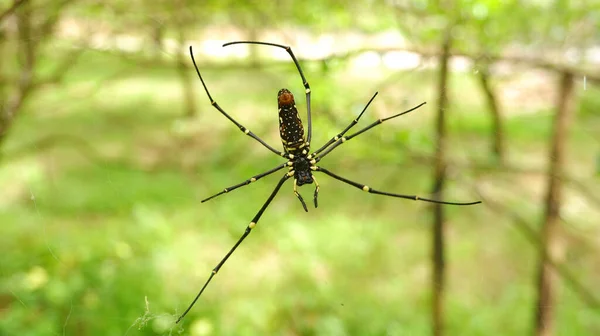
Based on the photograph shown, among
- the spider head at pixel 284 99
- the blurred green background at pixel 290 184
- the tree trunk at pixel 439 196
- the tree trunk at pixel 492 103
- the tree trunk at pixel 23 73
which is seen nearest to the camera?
the spider head at pixel 284 99

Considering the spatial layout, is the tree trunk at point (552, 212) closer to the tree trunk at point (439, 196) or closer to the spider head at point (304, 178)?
the tree trunk at point (439, 196)

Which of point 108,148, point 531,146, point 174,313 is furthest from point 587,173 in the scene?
point 108,148

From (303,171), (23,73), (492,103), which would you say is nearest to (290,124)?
(303,171)

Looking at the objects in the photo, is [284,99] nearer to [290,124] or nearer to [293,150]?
[290,124]

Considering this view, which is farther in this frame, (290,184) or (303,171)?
(290,184)

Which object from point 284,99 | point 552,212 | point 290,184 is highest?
point 284,99

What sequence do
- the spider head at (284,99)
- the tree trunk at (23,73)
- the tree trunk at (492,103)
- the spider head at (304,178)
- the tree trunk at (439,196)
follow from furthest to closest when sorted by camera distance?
the tree trunk at (23,73), the tree trunk at (492,103), the tree trunk at (439,196), the spider head at (304,178), the spider head at (284,99)

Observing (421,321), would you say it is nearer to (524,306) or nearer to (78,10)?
(524,306)

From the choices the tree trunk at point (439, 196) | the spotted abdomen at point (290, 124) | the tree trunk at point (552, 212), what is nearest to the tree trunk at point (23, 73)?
the spotted abdomen at point (290, 124)

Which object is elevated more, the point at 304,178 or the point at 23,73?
the point at 23,73
